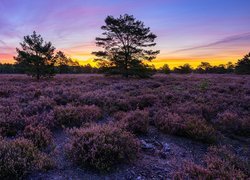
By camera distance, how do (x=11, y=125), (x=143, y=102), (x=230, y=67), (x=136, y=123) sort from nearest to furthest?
(x=11, y=125)
(x=136, y=123)
(x=143, y=102)
(x=230, y=67)

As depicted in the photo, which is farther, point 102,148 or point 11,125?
point 11,125

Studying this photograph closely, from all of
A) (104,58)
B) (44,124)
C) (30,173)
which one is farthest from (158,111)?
(104,58)

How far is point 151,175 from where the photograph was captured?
14.3 feet

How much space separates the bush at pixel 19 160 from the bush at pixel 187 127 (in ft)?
11.9

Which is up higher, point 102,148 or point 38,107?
point 38,107

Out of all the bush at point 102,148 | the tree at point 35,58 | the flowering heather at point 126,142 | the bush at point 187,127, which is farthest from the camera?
the tree at point 35,58

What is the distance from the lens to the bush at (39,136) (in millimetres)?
5238

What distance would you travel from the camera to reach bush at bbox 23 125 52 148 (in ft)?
17.2

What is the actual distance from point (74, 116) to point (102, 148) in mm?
2718

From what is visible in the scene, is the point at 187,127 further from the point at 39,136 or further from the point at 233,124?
the point at 39,136

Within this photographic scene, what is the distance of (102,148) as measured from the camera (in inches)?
179

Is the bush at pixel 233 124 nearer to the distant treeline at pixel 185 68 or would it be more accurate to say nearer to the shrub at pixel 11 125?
the shrub at pixel 11 125

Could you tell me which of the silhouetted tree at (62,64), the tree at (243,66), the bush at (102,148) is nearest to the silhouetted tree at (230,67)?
the tree at (243,66)

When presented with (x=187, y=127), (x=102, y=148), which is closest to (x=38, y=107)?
(x=102, y=148)
